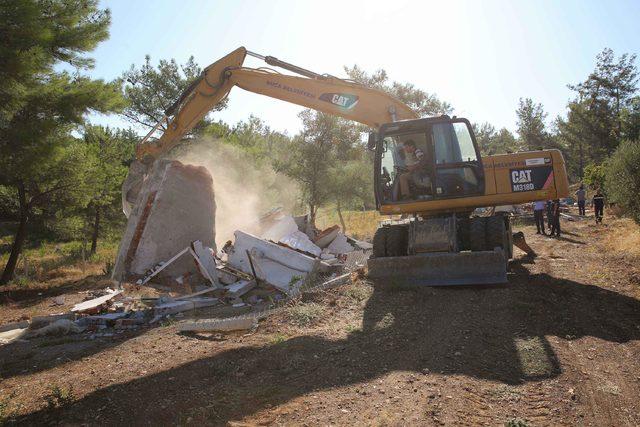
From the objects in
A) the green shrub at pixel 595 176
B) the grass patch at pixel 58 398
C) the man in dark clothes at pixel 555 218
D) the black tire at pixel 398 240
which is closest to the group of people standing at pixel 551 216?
the man in dark clothes at pixel 555 218

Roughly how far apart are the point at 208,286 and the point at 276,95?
4175 millimetres

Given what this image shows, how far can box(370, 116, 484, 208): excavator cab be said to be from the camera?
27.6ft

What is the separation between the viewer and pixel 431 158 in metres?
8.39

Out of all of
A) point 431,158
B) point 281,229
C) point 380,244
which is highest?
point 431,158

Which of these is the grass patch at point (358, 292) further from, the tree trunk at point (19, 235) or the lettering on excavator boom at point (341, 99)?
the tree trunk at point (19, 235)

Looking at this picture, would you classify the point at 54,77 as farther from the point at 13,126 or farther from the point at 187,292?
the point at 187,292

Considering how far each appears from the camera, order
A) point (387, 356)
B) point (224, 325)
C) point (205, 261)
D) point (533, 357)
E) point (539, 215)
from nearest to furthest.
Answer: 1. point (533, 357)
2. point (387, 356)
3. point (224, 325)
4. point (205, 261)
5. point (539, 215)

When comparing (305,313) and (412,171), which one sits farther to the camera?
(412,171)

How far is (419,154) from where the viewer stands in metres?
8.41

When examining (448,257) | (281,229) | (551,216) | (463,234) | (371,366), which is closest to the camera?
(371,366)

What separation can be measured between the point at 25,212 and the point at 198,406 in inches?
508

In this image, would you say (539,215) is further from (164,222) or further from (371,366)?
(371,366)

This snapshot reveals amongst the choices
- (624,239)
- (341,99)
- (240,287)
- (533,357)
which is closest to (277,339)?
(533,357)

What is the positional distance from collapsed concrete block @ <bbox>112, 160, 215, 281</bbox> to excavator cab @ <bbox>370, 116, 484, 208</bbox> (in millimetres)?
4775
